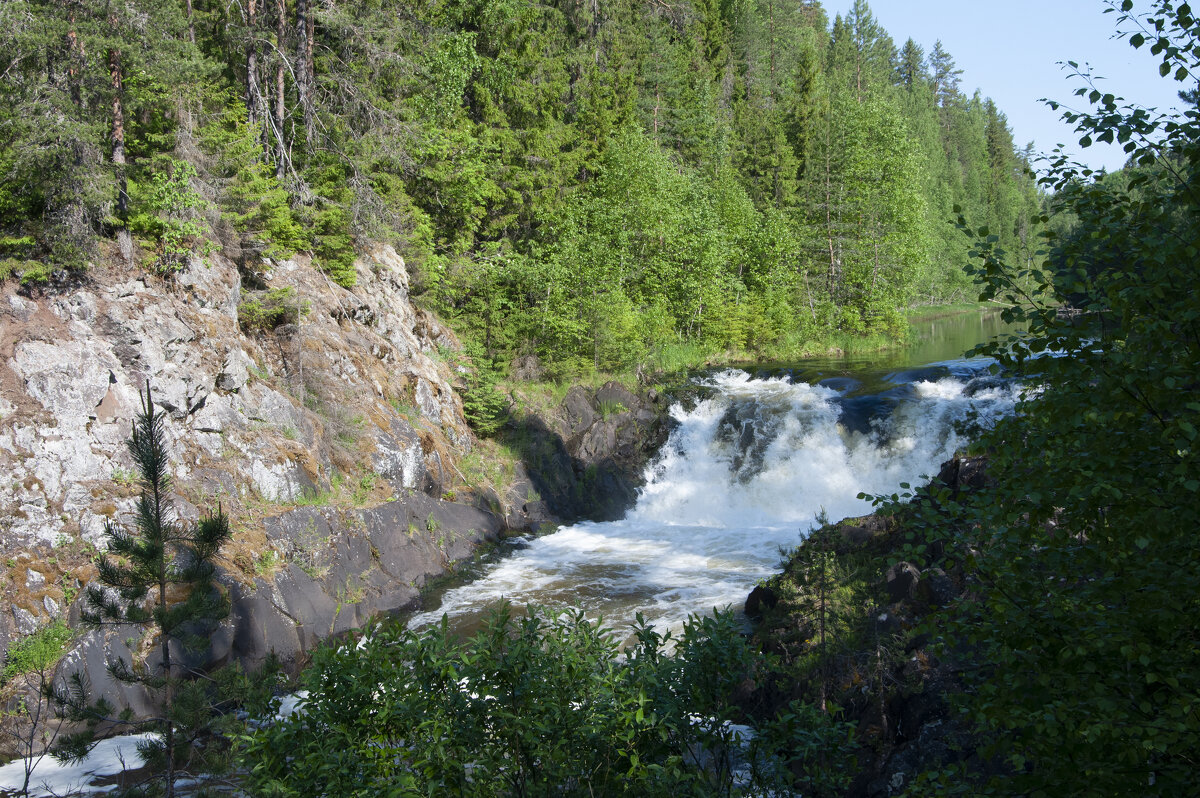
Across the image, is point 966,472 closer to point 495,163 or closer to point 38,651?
point 38,651

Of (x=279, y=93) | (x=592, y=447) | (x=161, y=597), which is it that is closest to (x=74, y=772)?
(x=161, y=597)

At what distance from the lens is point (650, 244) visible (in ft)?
88.4

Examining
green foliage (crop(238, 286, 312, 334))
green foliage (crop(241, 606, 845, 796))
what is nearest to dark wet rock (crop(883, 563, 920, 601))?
green foliage (crop(241, 606, 845, 796))

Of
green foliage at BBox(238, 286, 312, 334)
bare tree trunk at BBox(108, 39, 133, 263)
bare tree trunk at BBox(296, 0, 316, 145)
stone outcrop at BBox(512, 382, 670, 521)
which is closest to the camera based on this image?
bare tree trunk at BBox(108, 39, 133, 263)

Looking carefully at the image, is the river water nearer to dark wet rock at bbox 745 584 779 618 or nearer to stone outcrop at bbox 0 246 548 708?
dark wet rock at bbox 745 584 779 618

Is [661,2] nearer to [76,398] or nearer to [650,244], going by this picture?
[650,244]

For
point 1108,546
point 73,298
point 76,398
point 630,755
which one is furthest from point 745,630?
point 73,298

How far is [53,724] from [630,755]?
6.82 m

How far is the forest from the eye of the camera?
11094mm

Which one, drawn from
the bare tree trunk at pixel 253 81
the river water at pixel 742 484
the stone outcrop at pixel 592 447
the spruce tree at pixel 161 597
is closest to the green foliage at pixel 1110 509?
the spruce tree at pixel 161 597

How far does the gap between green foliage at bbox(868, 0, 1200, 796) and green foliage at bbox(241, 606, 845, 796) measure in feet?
3.86

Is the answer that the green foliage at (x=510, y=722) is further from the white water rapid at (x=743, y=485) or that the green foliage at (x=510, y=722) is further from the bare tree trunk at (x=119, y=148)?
the bare tree trunk at (x=119, y=148)

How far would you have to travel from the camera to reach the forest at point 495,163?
1109 centimetres

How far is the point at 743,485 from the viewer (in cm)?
1775
